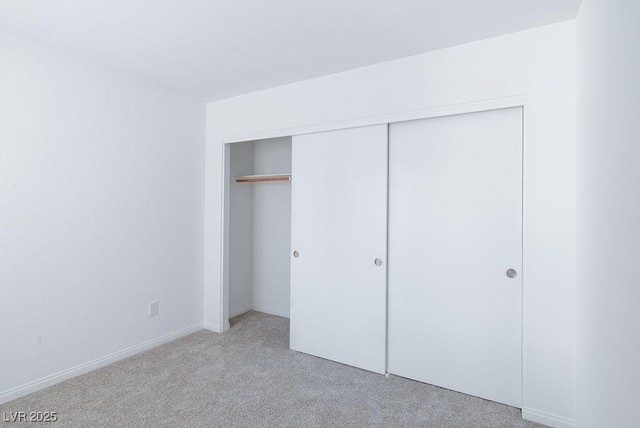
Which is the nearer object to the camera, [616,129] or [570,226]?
[616,129]

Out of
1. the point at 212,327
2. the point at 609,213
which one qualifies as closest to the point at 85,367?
the point at 212,327

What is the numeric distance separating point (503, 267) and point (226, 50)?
7.72 feet

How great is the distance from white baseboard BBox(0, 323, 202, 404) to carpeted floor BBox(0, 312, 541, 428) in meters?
0.05

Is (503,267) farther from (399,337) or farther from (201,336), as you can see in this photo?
(201,336)

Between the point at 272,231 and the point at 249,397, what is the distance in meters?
2.07

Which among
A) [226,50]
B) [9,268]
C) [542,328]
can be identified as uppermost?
[226,50]

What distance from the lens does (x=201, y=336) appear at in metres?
3.38

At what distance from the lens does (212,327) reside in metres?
3.54

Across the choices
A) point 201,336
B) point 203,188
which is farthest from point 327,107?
point 201,336

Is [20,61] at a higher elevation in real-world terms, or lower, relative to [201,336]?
higher

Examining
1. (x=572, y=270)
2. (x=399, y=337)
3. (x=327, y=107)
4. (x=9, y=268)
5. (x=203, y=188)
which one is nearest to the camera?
(x=572, y=270)

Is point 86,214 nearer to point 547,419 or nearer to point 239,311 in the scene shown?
point 239,311

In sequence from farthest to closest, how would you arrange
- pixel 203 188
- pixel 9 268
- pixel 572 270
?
pixel 203 188, pixel 9 268, pixel 572 270

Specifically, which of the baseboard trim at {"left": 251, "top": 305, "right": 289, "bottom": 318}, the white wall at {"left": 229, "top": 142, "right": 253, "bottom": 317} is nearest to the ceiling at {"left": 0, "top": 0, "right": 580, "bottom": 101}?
the white wall at {"left": 229, "top": 142, "right": 253, "bottom": 317}
